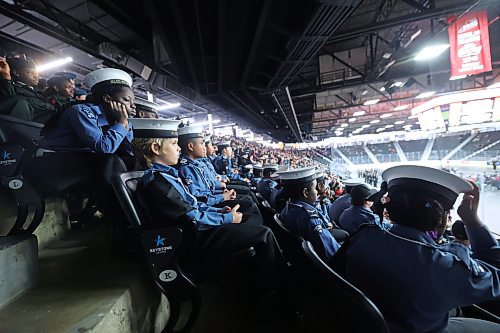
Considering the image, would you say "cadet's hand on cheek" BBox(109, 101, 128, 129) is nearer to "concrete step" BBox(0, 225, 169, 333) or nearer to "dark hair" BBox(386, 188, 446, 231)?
"concrete step" BBox(0, 225, 169, 333)

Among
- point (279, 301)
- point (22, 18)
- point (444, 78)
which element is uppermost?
point (22, 18)

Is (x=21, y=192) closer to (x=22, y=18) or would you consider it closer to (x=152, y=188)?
(x=152, y=188)

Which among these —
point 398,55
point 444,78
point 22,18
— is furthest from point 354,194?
point 444,78

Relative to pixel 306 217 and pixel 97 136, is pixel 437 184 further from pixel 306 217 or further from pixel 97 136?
pixel 97 136

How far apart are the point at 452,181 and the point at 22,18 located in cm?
673

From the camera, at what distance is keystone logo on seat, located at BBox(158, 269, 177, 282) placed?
3.95ft

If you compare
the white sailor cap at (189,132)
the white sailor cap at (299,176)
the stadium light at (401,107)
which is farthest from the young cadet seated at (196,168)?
the stadium light at (401,107)

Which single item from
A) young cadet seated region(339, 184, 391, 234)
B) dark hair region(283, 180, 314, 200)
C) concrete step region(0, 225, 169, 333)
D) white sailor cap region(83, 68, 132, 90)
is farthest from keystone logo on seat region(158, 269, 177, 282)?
young cadet seated region(339, 184, 391, 234)

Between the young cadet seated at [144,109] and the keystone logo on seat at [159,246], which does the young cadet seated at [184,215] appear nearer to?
the keystone logo on seat at [159,246]

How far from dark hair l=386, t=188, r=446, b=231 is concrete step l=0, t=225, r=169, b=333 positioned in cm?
144

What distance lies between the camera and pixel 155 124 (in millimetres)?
1695

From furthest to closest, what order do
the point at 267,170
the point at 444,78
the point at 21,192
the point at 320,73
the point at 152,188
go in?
the point at 444,78 → the point at 320,73 → the point at 267,170 → the point at 21,192 → the point at 152,188

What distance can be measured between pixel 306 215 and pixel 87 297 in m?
1.48

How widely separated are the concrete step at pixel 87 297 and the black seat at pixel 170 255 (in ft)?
0.67
